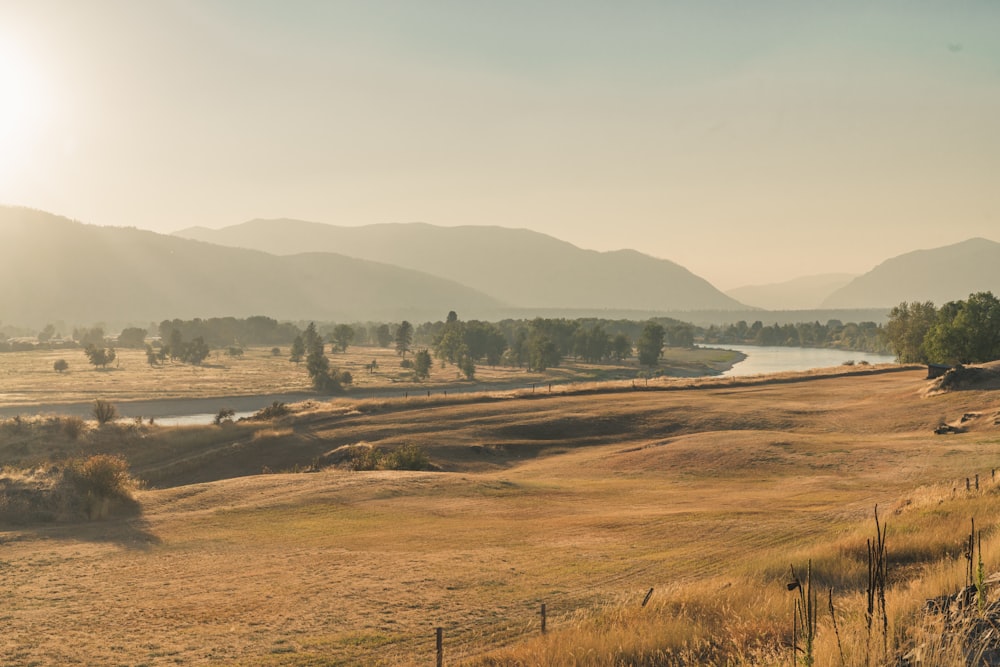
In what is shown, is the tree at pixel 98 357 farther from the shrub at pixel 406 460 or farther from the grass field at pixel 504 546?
the shrub at pixel 406 460

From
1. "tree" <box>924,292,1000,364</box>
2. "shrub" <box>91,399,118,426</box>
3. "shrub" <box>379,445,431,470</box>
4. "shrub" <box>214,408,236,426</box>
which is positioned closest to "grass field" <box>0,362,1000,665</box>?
"shrub" <box>91,399,118,426</box>

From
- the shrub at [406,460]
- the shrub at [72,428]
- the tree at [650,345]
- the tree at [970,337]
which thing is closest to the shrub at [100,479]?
the shrub at [406,460]

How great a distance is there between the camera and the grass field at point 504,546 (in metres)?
17.0

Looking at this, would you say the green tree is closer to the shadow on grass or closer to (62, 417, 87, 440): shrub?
the shadow on grass

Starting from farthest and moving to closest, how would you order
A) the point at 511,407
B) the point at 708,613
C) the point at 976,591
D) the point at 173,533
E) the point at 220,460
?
the point at 511,407 → the point at 220,460 → the point at 173,533 → the point at 708,613 → the point at 976,591

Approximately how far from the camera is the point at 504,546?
99.5 ft

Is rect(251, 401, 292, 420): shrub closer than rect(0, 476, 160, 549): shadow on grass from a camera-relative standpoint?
No

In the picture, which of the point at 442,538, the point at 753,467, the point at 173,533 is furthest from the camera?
the point at 753,467

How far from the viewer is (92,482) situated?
4278cm

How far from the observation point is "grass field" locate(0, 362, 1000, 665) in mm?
16953

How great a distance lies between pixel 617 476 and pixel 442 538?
23.5 metres

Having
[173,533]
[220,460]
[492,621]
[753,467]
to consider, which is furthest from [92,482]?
[753,467]

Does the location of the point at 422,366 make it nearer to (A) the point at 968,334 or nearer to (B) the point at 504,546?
(A) the point at 968,334

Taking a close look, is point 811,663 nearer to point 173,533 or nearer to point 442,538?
point 442,538
